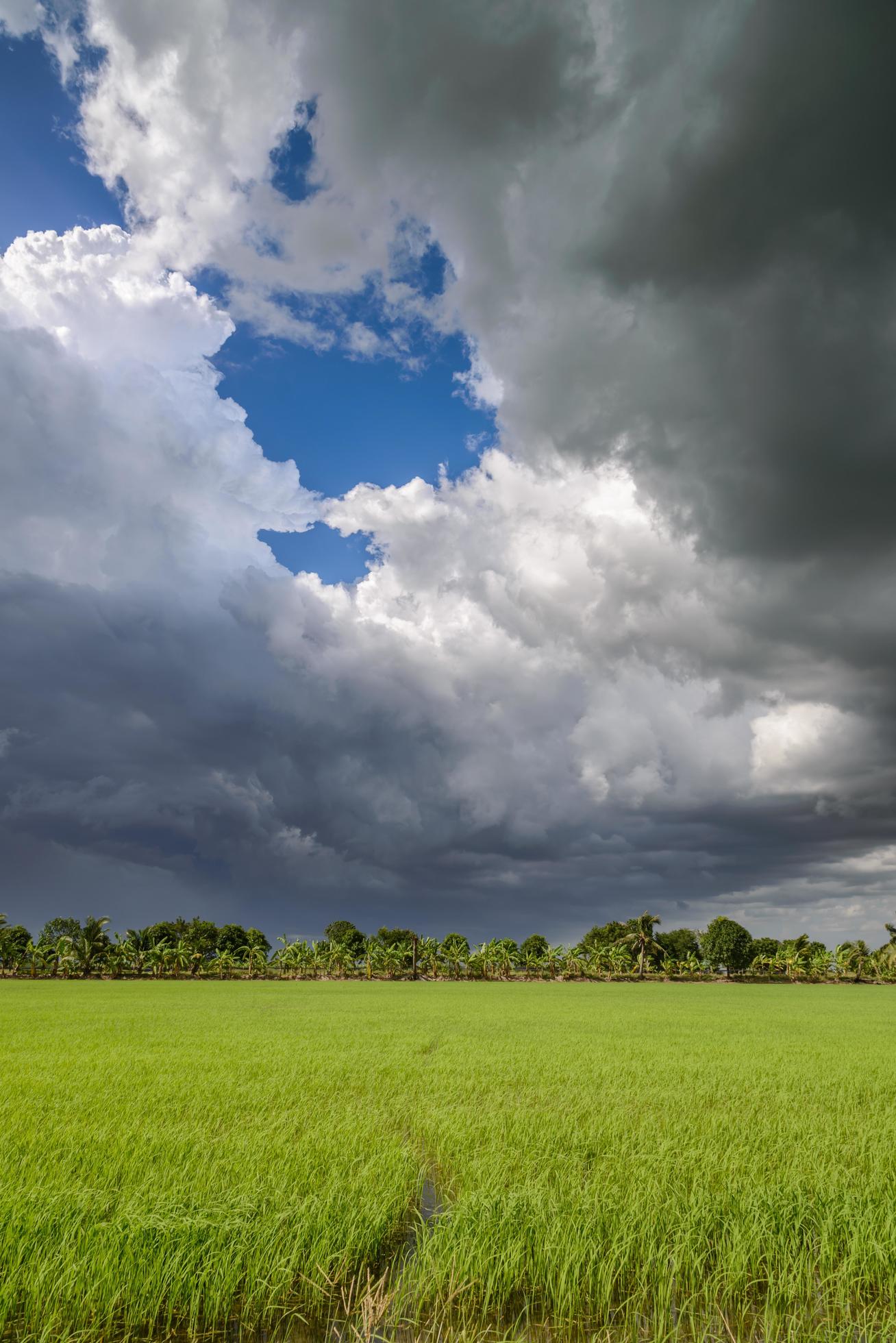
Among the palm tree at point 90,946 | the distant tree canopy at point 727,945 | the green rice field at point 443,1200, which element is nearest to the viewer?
the green rice field at point 443,1200

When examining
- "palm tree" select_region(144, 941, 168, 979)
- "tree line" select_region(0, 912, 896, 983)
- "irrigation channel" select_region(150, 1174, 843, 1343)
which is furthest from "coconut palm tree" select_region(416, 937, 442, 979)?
"irrigation channel" select_region(150, 1174, 843, 1343)

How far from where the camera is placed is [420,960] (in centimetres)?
9100

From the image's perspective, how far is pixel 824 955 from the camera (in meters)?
94.8

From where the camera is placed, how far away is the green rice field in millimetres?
5031

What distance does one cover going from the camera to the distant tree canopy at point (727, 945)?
105m

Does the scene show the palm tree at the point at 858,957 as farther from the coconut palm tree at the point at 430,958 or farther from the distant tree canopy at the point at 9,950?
the distant tree canopy at the point at 9,950

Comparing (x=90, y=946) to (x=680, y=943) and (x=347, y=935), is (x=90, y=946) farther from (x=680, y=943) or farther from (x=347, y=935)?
(x=680, y=943)

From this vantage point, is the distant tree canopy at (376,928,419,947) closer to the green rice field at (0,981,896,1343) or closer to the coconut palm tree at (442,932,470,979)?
the coconut palm tree at (442,932,470,979)

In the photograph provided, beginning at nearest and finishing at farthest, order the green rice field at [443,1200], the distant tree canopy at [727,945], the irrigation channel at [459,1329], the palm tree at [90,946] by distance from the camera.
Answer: the irrigation channel at [459,1329], the green rice field at [443,1200], the palm tree at [90,946], the distant tree canopy at [727,945]

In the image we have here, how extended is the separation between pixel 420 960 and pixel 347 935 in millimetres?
32202

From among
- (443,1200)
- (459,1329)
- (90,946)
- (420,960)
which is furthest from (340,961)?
(459,1329)

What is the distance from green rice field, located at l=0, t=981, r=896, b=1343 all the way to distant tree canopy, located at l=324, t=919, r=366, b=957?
106 m

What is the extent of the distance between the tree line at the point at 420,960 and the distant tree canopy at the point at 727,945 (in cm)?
14

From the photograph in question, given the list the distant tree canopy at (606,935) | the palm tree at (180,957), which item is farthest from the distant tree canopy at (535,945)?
the palm tree at (180,957)
